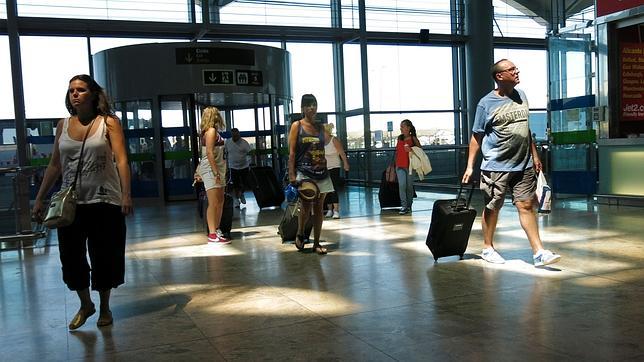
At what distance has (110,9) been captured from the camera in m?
16.9

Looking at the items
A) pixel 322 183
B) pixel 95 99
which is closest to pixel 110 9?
pixel 322 183

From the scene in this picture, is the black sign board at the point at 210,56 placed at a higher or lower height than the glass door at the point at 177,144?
Answer: higher

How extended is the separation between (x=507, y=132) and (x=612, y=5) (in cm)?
640

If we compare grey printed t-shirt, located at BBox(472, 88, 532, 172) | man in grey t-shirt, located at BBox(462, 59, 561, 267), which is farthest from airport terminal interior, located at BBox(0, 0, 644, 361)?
grey printed t-shirt, located at BBox(472, 88, 532, 172)

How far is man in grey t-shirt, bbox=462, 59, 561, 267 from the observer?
16.1ft

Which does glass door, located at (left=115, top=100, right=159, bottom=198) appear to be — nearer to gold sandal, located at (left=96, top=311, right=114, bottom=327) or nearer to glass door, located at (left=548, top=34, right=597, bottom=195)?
glass door, located at (left=548, top=34, right=597, bottom=195)

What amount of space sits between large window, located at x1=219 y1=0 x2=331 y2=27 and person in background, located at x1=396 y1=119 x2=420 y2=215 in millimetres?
10478

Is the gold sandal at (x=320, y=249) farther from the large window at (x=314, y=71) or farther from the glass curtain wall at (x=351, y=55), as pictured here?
the large window at (x=314, y=71)

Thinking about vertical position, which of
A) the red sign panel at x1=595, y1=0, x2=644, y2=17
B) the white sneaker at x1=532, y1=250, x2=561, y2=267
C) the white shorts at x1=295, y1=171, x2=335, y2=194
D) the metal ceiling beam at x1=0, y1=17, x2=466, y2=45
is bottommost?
the white sneaker at x1=532, y1=250, x2=561, y2=267

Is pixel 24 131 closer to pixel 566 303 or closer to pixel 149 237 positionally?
pixel 149 237

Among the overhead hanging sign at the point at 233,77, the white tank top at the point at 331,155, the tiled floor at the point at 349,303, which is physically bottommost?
the tiled floor at the point at 349,303

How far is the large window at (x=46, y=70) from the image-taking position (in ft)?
52.6

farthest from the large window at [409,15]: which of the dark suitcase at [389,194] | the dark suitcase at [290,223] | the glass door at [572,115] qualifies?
the dark suitcase at [290,223]

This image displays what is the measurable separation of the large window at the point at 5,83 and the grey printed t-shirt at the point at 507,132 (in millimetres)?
14124
